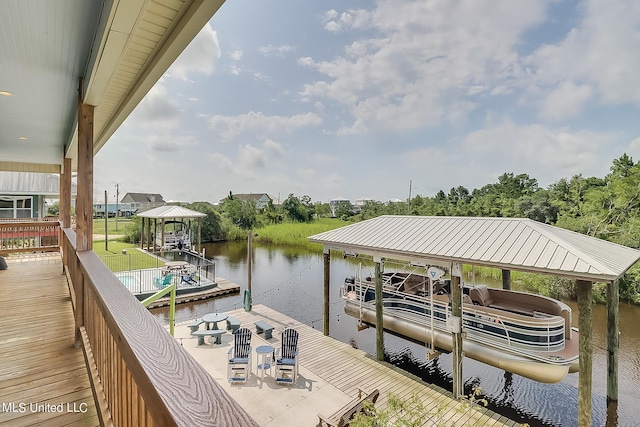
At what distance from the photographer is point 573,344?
6656 mm

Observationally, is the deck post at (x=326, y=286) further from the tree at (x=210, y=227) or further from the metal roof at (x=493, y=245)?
the tree at (x=210, y=227)

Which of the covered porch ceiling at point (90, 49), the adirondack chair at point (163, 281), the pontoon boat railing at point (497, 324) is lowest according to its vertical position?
the adirondack chair at point (163, 281)

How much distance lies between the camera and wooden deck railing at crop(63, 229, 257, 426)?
2.28 feet

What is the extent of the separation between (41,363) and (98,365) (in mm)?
991

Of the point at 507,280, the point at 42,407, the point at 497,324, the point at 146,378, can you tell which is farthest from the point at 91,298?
the point at 507,280

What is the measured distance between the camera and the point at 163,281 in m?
12.6

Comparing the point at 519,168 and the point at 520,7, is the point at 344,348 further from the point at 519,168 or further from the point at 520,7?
the point at 519,168

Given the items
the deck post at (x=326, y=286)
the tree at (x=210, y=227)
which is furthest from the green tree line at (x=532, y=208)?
the deck post at (x=326, y=286)

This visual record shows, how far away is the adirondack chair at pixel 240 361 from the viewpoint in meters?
6.32

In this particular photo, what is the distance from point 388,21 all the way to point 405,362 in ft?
73.1

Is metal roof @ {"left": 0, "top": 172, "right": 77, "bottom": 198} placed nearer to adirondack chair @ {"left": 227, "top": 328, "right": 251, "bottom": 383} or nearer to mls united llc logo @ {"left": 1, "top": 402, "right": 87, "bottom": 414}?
adirondack chair @ {"left": 227, "top": 328, "right": 251, "bottom": 383}

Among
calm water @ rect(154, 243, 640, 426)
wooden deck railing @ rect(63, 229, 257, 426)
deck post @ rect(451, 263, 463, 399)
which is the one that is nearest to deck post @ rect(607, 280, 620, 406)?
calm water @ rect(154, 243, 640, 426)

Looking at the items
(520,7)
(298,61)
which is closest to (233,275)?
(298,61)

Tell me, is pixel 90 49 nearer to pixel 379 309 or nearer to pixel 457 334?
pixel 457 334
